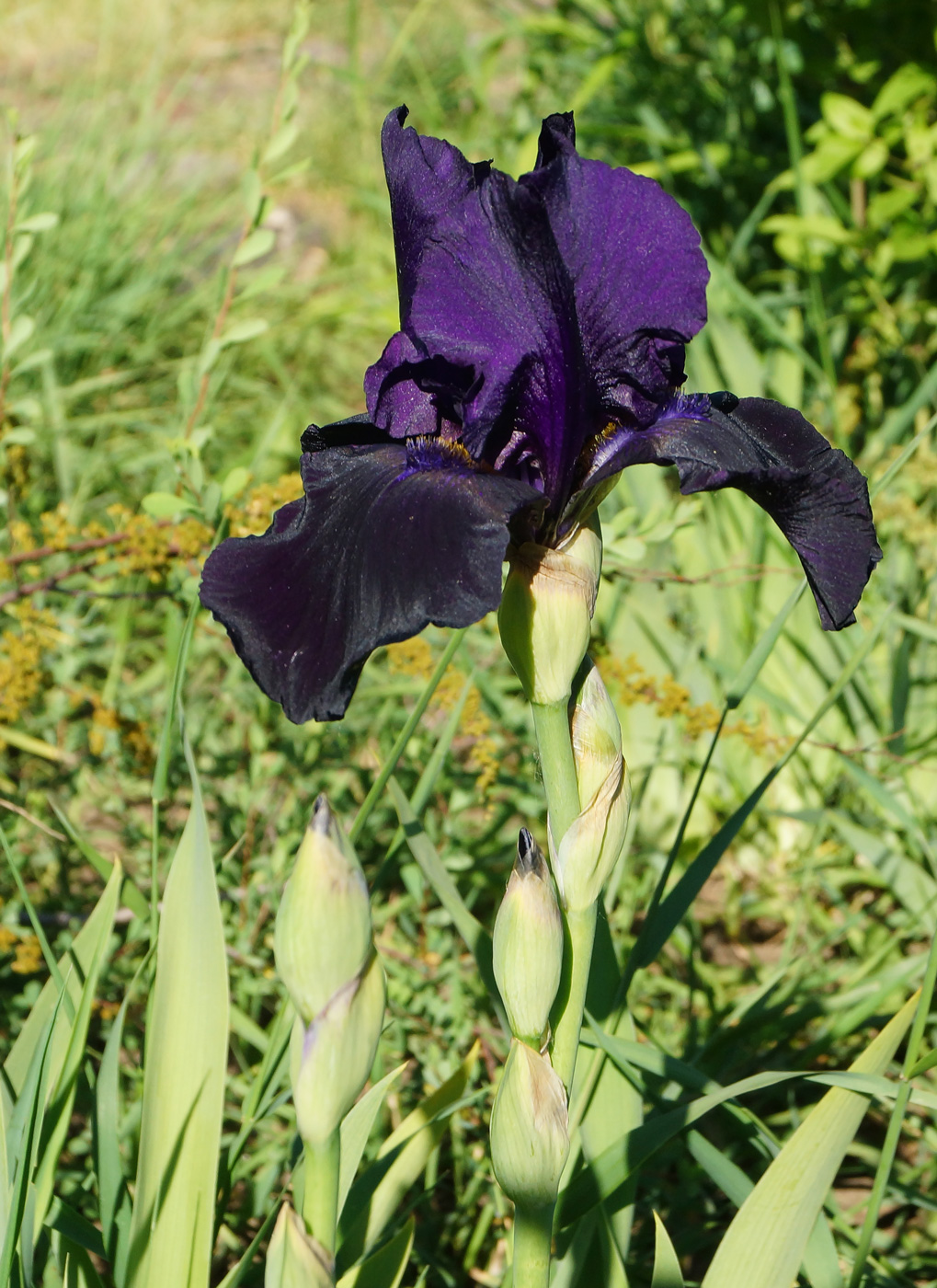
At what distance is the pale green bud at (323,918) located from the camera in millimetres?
627

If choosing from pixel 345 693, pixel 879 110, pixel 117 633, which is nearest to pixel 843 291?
pixel 879 110

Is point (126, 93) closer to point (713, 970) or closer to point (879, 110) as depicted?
point (879, 110)

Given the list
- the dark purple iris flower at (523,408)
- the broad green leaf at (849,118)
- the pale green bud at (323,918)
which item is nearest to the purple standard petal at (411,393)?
the dark purple iris flower at (523,408)

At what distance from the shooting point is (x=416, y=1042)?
1.41 metres

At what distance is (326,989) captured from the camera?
2.15 feet

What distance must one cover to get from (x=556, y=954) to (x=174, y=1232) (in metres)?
0.36

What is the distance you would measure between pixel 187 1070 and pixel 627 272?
0.68 m

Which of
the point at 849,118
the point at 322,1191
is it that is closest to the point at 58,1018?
the point at 322,1191

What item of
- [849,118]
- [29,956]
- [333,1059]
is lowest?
[333,1059]

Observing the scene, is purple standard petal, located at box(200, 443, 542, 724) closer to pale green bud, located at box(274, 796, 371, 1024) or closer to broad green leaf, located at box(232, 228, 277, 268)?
pale green bud, located at box(274, 796, 371, 1024)

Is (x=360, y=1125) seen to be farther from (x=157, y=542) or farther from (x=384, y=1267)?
(x=157, y=542)

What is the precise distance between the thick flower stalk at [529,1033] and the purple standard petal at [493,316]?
299mm

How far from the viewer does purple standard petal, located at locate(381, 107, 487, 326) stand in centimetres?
80

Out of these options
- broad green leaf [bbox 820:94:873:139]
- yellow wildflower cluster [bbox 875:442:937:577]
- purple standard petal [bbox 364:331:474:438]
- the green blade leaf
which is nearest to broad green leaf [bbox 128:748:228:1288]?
the green blade leaf
